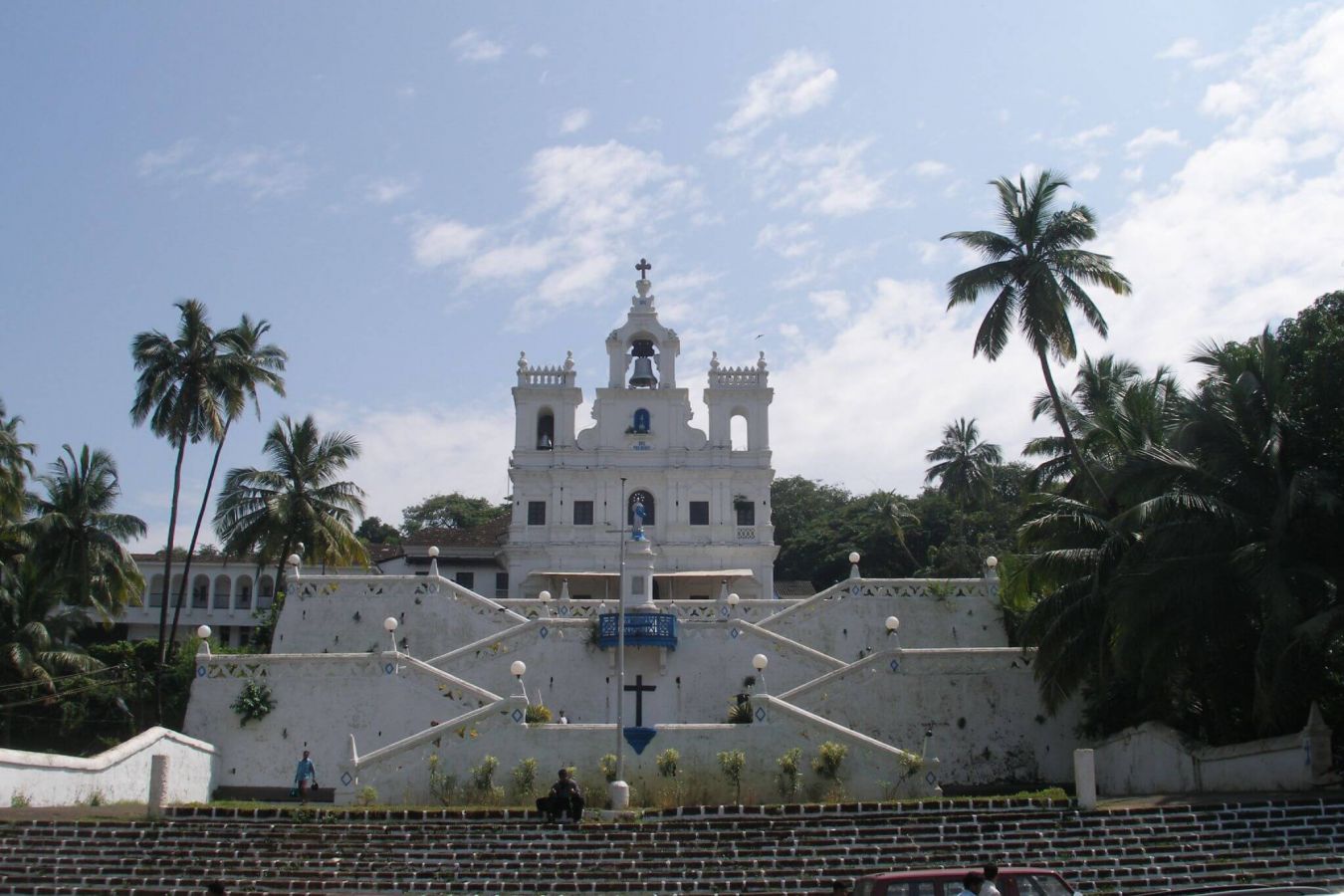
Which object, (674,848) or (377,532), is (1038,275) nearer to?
(674,848)

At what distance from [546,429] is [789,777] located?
26.4m

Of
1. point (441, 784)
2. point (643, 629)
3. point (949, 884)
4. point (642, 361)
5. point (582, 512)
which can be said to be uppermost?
point (642, 361)

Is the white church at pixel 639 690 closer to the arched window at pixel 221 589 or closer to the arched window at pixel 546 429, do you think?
the arched window at pixel 546 429

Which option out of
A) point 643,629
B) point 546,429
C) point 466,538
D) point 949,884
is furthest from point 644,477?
point 949,884

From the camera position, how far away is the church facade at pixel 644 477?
47875 mm

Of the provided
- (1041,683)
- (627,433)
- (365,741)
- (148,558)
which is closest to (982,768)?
(1041,683)

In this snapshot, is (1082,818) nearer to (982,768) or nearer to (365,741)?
(982,768)

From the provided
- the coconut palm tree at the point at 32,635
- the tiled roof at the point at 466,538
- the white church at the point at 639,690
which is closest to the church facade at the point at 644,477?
the tiled roof at the point at 466,538

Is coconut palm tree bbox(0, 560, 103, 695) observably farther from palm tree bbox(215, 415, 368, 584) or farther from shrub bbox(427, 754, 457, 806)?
shrub bbox(427, 754, 457, 806)

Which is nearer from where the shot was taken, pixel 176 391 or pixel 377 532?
pixel 176 391

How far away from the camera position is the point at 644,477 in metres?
49.6

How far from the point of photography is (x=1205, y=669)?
2611 cm

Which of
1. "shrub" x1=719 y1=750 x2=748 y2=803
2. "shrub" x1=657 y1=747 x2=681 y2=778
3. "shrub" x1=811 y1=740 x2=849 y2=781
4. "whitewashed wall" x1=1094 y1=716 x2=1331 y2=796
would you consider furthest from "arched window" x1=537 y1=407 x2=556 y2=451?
"whitewashed wall" x1=1094 y1=716 x2=1331 y2=796

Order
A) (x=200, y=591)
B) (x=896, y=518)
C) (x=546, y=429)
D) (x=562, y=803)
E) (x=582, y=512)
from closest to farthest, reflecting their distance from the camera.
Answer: (x=562, y=803) → (x=582, y=512) → (x=546, y=429) → (x=200, y=591) → (x=896, y=518)
